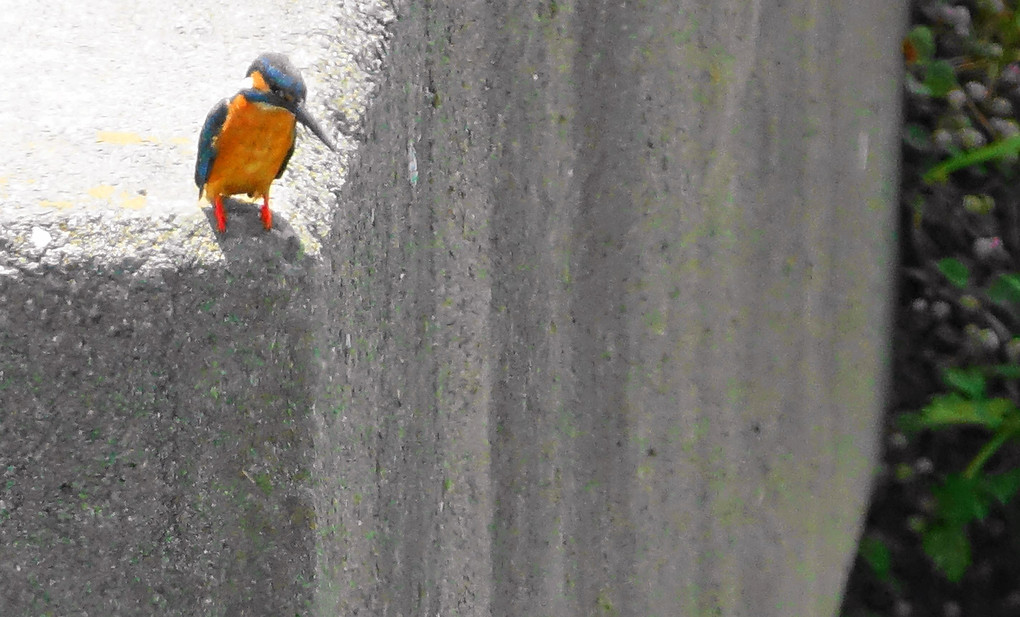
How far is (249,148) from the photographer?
0.94 m

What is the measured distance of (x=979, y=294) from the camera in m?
2.76

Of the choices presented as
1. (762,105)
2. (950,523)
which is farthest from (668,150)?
(950,523)

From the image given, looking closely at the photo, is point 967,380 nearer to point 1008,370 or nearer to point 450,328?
point 1008,370

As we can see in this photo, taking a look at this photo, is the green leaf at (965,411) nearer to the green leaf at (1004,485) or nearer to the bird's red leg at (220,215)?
the green leaf at (1004,485)

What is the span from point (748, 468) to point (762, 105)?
27.6 inches

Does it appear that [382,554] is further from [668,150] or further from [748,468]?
[748,468]

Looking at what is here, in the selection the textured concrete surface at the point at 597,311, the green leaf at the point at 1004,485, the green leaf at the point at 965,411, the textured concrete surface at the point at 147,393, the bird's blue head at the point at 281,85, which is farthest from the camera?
the green leaf at the point at 1004,485

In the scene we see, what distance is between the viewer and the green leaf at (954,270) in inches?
107

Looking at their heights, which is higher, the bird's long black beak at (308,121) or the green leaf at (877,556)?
the bird's long black beak at (308,121)

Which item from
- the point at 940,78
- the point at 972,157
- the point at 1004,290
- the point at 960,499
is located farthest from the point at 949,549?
the point at 940,78

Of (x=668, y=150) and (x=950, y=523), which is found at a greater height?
(x=668, y=150)

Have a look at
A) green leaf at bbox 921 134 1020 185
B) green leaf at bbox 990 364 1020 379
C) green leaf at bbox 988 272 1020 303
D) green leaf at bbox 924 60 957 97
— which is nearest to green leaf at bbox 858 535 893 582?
green leaf at bbox 990 364 1020 379

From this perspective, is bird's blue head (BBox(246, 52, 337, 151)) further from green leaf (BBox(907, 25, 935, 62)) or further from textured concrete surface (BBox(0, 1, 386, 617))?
green leaf (BBox(907, 25, 935, 62))

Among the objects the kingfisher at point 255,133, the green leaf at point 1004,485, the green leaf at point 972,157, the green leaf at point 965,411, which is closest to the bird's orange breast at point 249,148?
the kingfisher at point 255,133
